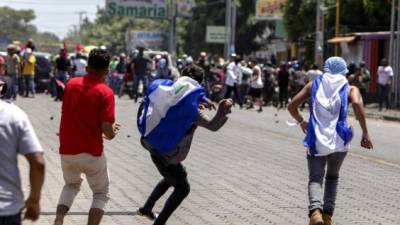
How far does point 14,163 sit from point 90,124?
2.25 meters

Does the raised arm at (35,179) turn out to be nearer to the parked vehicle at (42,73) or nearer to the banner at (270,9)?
the parked vehicle at (42,73)

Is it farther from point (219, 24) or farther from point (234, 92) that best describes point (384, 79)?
point (219, 24)

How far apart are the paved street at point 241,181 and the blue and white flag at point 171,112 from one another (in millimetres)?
1263

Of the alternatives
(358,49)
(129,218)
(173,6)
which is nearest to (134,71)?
(358,49)

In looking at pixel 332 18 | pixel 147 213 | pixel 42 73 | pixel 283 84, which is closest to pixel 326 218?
pixel 147 213

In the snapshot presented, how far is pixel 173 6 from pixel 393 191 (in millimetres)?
53259

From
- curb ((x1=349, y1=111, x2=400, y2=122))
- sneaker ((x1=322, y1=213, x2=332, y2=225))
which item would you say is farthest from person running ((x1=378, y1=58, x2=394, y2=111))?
sneaker ((x1=322, y1=213, x2=332, y2=225))

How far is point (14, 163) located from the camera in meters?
4.81

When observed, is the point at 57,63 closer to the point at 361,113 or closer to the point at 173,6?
the point at 361,113

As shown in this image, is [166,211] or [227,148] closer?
[166,211]

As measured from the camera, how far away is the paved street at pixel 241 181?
9172 mm

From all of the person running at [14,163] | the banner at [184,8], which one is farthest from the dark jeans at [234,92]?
the banner at [184,8]

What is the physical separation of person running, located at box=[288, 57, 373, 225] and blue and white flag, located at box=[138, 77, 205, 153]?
1070 mm

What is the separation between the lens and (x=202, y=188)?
1103cm
